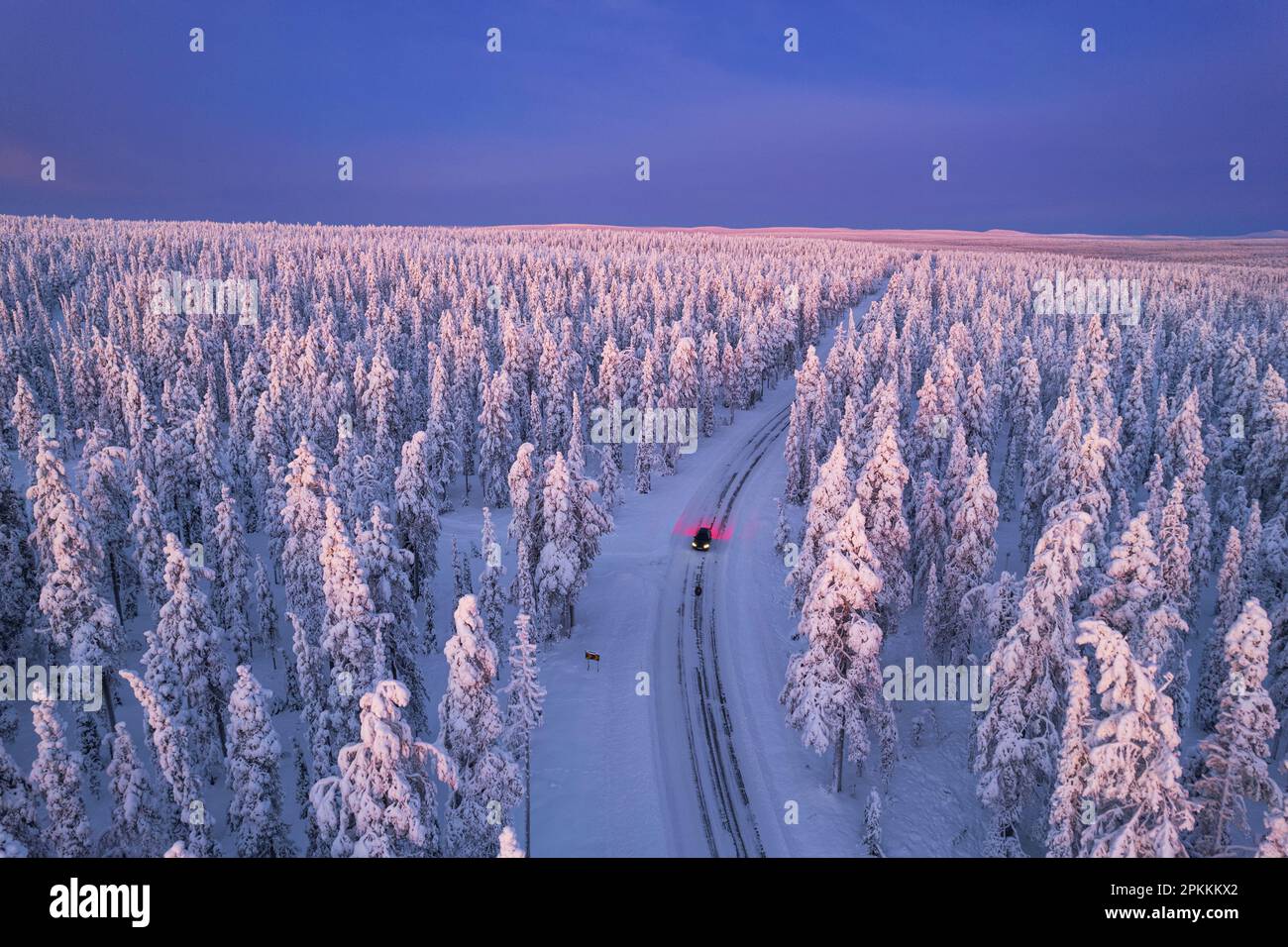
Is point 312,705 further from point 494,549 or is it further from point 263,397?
point 263,397

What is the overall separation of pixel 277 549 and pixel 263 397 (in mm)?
15182

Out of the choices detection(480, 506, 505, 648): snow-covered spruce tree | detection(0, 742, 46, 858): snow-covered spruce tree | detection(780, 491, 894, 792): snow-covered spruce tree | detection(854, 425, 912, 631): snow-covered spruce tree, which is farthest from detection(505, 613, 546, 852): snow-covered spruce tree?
detection(854, 425, 912, 631): snow-covered spruce tree

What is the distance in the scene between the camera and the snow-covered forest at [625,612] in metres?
19.1

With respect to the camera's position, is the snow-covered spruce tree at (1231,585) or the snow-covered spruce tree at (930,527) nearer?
the snow-covered spruce tree at (1231,585)

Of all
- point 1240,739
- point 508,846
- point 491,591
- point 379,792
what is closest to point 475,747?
point 379,792

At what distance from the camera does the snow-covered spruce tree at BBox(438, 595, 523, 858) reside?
20438mm

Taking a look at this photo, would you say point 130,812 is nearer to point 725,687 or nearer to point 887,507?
point 725,687

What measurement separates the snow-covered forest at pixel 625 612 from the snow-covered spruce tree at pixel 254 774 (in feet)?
0.36

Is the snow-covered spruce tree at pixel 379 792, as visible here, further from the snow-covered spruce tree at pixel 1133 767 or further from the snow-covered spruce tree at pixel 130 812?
the snow-covered spruce tree at pixel 1133 767

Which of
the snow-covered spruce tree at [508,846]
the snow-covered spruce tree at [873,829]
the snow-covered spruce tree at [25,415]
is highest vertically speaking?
the snow-covered spruce tree at [25,415]

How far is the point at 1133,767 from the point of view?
16.6 meters

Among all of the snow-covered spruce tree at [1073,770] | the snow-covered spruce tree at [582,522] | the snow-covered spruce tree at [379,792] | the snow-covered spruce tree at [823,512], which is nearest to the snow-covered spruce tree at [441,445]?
the snow-covered spruce tree at [582,522]

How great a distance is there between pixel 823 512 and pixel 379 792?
2293 centimetres

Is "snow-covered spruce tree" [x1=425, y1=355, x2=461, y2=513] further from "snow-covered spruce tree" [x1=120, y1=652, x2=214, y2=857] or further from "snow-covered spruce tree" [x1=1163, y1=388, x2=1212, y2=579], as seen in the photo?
"snow-covered spruce tree" [x1=1163, y1=388, x2=1212, y2=579]
